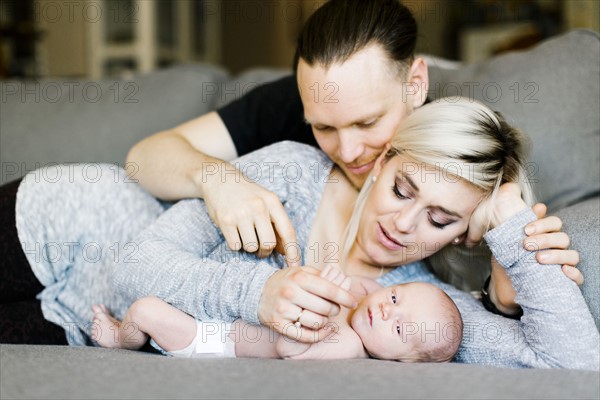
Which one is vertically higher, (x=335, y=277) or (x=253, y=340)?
(x=335, y=277)

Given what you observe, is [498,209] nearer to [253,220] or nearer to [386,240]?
[386,240]

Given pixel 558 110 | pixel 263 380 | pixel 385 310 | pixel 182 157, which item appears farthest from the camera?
pixel 558 110

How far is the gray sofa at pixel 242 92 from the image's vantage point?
83 cm

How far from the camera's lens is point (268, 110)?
5.35 ft

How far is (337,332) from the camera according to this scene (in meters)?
1.18

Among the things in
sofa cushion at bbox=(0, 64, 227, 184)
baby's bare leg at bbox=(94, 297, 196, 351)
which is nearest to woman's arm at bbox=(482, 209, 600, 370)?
baby's bare leg at bbox=(94, 297, 196, 351)

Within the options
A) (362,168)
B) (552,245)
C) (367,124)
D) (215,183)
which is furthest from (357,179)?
(552,245)

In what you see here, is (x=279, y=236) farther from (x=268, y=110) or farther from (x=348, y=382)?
(x=268, y=110)

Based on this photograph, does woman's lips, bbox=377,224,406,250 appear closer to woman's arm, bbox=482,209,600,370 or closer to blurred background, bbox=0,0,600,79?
woman's arm, bbox=482,209,600,370

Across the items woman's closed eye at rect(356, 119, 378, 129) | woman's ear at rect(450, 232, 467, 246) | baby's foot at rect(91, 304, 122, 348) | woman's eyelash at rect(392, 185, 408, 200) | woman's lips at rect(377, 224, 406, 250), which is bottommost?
baby's foot at rect(91, 304, 122, 348)

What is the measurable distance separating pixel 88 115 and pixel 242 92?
460mm

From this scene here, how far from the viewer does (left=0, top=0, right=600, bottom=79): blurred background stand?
4285mm

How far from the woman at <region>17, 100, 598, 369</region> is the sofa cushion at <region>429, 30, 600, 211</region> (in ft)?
0.65

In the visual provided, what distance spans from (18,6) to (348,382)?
4.56m
